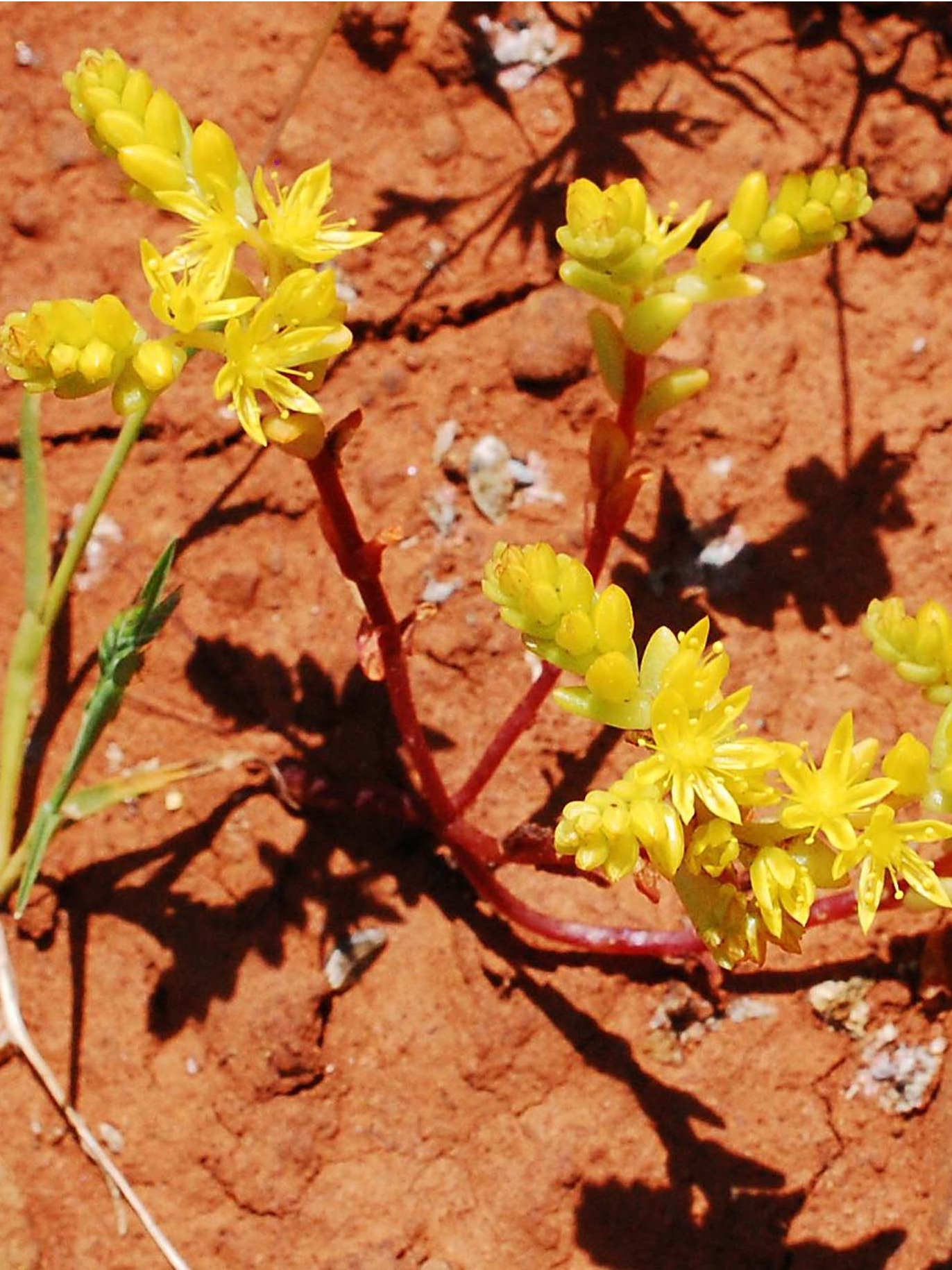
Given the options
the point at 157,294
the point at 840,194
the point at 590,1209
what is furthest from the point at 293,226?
the point at 590,1209

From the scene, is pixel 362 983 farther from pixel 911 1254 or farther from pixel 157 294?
pixel 157 294

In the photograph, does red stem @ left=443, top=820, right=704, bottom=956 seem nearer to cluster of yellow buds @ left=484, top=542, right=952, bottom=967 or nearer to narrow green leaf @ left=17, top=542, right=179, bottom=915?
cluster of yellow buds @ left=484, top=542, right=952, bottom=967

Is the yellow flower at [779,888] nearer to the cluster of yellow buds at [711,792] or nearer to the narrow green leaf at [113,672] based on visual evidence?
the cluster of yellow buds at [711,792]

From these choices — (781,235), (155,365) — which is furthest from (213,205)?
(781,235)

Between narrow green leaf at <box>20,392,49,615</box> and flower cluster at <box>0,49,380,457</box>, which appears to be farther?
narrow green leaf at <box>20,392,49,615</box>

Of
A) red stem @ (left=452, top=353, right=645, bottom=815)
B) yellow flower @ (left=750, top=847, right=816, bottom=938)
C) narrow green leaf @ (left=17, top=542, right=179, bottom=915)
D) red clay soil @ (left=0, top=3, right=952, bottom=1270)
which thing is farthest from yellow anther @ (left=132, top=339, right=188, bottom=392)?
yellow flower @ (left=750, top=847, right=816, bottom=938)

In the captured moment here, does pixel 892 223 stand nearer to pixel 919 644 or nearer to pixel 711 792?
pixel 919 644

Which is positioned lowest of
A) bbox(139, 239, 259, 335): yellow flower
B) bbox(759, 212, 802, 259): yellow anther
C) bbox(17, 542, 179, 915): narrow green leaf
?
bbox(17, 542, 179, 915): narrow green leaf

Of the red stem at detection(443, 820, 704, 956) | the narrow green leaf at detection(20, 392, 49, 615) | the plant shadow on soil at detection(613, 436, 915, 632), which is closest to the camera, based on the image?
the red stem at detection(443, 820, 704, 956)
